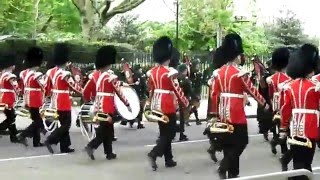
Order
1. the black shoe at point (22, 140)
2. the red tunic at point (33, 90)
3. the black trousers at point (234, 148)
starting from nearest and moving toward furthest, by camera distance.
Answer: the black trousers at point (234, 148) < the red tunic at point (33, 90) < the black shoe at point (22, 140)

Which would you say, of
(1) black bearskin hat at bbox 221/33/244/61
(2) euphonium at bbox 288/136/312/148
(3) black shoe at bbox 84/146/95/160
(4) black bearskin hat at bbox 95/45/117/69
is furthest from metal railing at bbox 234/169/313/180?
(4) black bearskin hat at bbox 95/45/117/69

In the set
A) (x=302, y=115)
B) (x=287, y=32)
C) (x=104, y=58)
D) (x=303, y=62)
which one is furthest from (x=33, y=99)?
(x=287, y=32)

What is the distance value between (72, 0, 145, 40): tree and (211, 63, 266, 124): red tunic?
17650 millimetres

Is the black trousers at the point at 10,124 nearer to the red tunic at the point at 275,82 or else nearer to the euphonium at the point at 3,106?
the euphonium at the point at 3,106

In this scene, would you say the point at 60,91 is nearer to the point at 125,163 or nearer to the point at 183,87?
the point at 125,163

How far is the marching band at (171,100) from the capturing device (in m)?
7.51

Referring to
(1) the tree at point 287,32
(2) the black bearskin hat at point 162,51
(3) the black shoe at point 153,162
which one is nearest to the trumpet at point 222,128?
(3) the black shoe at point 153,162

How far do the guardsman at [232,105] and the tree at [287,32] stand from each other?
26.9 metres

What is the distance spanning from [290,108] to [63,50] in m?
5.34

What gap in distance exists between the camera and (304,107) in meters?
7.36

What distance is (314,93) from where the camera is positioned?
7.31m

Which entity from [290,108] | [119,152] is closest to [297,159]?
[290,108]

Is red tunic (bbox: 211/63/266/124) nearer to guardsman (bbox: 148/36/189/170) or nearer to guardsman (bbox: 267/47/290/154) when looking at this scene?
guardsman (bbox: 148/36/189/170)

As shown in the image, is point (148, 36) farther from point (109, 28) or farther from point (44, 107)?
point (44, 107)
